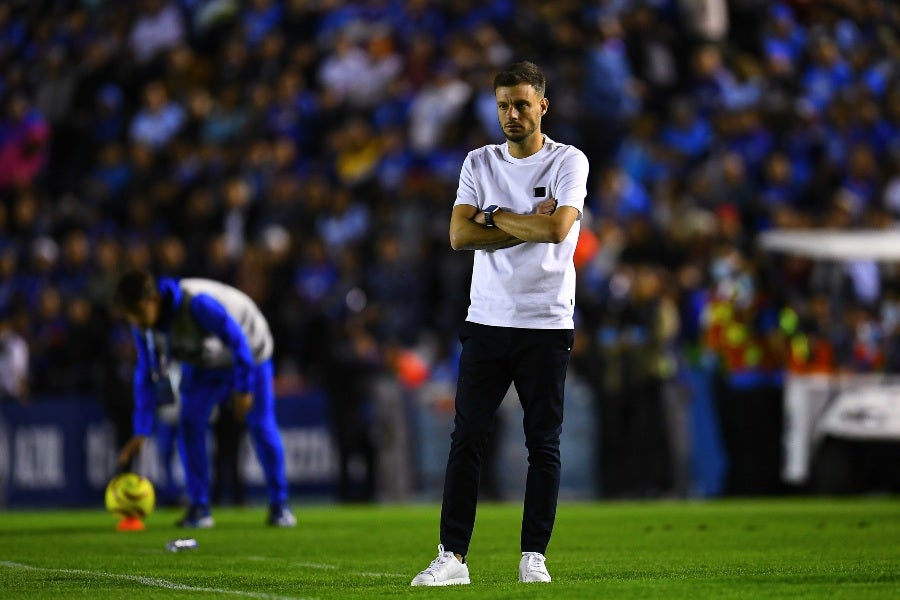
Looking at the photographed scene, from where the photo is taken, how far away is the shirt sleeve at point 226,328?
13.0m

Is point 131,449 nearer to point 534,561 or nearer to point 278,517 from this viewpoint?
point 278,517

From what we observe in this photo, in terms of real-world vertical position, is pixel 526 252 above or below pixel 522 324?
above

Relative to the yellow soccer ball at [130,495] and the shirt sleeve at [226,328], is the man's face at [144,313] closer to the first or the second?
the shirt sleeve at [226,328]

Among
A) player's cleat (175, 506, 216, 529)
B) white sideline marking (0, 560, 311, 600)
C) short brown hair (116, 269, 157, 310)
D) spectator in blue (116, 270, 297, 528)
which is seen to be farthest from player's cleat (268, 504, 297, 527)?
white sideline marking (0, 560, 311, 600)

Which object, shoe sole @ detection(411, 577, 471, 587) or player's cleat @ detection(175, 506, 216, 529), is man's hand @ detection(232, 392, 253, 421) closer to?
player's cleat @ detection(175, 506, 216, 529)

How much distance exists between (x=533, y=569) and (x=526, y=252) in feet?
4.84

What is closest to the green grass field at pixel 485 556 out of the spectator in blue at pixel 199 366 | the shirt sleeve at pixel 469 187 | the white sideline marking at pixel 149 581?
the white sideline marking at pixel 149 581

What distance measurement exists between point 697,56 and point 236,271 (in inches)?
279

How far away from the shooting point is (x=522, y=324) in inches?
325

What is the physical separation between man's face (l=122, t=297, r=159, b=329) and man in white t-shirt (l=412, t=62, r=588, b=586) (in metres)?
4.76

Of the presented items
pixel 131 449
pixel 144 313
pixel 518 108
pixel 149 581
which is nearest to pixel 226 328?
pixel 144 313

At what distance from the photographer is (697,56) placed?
24.0 meters

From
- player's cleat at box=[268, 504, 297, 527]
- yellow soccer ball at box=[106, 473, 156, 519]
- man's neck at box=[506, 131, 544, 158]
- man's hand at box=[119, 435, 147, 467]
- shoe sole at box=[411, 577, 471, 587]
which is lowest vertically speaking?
player's cleat at box=[268, 504, 297, 527]

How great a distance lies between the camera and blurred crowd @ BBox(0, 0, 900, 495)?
2053 centimetres
